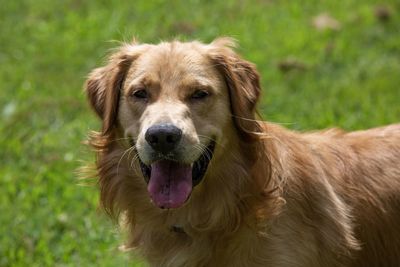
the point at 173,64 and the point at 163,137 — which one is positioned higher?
the point at 173,64

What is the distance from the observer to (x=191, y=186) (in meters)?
5.02

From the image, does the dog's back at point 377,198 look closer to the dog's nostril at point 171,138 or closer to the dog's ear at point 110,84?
the dog's nostril at point 171,138

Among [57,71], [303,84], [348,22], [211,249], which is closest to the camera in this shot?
[211,249]

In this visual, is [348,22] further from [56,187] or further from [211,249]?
[211,249]

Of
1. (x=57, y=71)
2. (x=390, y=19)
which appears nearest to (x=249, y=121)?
(x=57, y=71)

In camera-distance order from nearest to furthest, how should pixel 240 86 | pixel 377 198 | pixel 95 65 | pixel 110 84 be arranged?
pixel 240 86 → pixel 110 84 → pixel 377 198 → pixel 95 65

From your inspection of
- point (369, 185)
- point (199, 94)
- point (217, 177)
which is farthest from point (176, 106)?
point (369, 185)

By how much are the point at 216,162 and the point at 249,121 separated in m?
0.32

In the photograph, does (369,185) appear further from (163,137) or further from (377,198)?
(163,137)

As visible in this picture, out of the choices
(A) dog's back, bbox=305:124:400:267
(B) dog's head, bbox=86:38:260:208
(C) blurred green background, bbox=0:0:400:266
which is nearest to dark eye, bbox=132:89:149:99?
(B) dog's head, bbox=86:38:260:208

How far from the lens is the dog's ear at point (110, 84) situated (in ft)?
17.6

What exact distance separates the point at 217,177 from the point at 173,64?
2.45 ft

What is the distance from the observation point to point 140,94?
5215mm

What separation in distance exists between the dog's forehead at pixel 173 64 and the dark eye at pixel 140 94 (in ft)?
0.31
